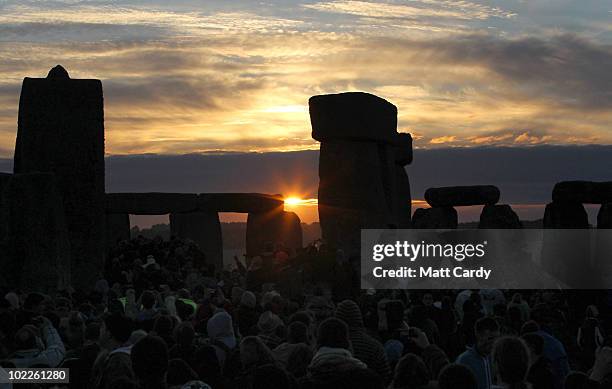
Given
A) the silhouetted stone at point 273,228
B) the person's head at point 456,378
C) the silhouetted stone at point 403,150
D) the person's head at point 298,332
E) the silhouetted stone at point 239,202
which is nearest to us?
the person's head at point 456,378

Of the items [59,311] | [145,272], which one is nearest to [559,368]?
[59,311]

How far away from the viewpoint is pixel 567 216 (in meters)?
20.7

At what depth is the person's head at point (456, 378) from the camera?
5.06m

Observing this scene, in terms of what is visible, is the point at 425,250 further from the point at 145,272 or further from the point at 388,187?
the point at 145,272

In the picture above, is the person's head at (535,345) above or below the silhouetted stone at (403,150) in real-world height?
below

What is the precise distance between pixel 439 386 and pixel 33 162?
42.8ft

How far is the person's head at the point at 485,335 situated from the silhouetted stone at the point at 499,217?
20.0m

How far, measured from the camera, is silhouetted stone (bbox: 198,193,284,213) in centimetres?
3064

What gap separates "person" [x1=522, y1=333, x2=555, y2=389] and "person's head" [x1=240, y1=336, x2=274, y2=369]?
63.7 inches

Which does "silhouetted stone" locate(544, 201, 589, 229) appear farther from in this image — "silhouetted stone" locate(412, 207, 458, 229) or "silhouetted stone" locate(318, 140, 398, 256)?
"silhouetted stone" locate(412, 207, 458, 229)

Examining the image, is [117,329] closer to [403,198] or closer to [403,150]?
[403,198]

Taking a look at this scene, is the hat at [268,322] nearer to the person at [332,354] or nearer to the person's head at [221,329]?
the person's head at [221,329]

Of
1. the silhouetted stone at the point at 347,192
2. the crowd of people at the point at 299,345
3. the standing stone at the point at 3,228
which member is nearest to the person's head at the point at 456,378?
the crowd of people at the point at 299,345

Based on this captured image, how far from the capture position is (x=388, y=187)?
1034 inches
